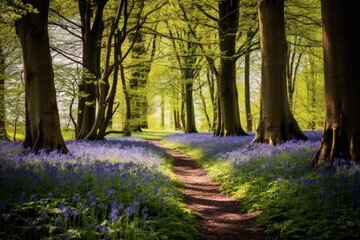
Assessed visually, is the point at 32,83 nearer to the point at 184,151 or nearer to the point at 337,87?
the point at 337,87

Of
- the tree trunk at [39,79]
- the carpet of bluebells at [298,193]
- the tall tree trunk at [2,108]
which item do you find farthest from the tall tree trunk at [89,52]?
the carpet of bluebells at [298,193]

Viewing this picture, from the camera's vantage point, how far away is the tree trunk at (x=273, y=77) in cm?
1099

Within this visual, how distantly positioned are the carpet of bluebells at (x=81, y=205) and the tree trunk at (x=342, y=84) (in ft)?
11.3

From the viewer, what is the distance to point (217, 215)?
6012mm

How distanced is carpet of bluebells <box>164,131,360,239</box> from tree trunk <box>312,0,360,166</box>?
0.44 metres

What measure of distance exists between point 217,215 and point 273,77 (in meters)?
6.49

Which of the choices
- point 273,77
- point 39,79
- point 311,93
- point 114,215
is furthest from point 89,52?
point 311,93

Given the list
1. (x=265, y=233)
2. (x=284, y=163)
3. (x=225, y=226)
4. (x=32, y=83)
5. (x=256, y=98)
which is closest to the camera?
(x=265, y=233)

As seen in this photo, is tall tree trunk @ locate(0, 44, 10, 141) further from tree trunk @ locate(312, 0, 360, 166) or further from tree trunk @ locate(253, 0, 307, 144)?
tree trunk @ locate(312, 0, 360, 166)

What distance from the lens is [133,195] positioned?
5.12m

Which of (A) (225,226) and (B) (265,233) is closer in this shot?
(B) (265,233)

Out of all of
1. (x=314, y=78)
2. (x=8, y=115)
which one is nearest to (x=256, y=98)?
(x=314, y=78)

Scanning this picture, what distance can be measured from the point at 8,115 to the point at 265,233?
1960cm

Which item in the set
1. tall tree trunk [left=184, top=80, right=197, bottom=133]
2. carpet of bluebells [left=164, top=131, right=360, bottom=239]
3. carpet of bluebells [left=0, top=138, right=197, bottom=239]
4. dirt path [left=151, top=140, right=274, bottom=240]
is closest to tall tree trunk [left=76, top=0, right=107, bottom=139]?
dirt path [left=151, top=140, right=274, bottom=240]
